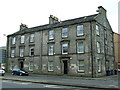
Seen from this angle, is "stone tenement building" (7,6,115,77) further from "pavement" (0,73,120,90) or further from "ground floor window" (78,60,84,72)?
"pavement" (0,73,120,90)

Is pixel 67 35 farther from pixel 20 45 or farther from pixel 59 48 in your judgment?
pixel 20 45

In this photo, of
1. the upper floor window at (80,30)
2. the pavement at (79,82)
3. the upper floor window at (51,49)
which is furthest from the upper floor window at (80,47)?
the pavement at (79,82)

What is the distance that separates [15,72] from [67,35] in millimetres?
12785

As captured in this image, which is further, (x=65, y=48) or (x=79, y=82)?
(x=65, y=48)

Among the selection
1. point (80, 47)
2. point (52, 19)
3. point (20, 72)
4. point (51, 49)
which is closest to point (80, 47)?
point (80, 47)

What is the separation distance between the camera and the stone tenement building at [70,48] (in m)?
26.1

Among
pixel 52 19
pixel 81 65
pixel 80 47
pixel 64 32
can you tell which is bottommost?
pixel 81 65

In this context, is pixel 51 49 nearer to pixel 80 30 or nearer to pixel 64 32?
pixel 64 32

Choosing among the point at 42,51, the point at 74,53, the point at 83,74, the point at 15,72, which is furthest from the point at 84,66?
the point at 15,72

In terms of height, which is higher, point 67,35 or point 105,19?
point 105,19

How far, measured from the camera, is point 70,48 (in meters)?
28.1

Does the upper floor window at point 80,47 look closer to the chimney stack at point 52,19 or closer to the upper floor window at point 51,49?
the upper floor window at point 51,49

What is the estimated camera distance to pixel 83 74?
1008 inches

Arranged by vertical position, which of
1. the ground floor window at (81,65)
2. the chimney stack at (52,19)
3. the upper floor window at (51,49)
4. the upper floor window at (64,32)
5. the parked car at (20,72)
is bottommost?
the parked car at (20,72)
